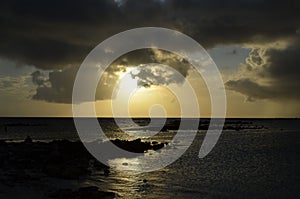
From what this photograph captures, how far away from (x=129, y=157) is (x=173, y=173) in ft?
50.7

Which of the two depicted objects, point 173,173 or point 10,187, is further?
point 173,173

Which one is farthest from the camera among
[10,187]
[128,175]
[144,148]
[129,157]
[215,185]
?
[144,148]

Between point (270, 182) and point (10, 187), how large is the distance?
20071 millimetres

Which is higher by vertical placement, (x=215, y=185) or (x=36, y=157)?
(x=36, y=157)

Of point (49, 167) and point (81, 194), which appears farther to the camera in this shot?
point (49, 167)

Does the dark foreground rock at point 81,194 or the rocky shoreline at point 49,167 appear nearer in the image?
the dark foreground rock at point 81,194

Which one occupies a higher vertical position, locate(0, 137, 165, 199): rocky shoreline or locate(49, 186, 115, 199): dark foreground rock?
locate(0, 137, 165, 199): rocky shoreline

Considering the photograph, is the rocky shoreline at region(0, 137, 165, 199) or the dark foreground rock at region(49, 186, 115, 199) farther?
the rocky shoreline at region(0, 137, 165, 199)

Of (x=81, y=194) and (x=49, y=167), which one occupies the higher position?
(x=49, y=167)

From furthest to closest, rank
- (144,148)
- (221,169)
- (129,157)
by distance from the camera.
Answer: (144,148) < (129,157) < (221,169)

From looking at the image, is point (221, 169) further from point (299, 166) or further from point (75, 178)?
point (75, 178)

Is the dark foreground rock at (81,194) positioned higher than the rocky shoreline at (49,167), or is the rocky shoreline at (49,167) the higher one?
the rocky shoreline at (49,167)

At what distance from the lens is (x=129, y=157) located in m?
51.4

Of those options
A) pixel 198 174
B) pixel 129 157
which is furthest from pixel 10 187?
pixel 129 157
